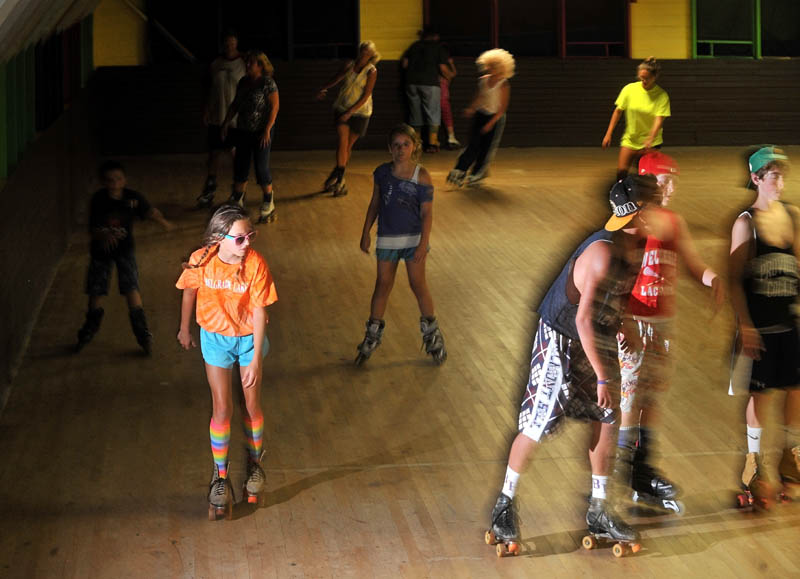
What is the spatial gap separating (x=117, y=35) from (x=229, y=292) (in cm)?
1328

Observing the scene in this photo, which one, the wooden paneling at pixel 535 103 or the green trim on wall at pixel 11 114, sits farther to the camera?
the wooden paneling at pixel 535 103

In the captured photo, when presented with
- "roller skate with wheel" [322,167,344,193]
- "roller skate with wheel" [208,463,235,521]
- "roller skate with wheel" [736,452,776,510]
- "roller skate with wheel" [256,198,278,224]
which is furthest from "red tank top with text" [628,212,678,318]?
"roller skate with wheel" [322,167,344,193]

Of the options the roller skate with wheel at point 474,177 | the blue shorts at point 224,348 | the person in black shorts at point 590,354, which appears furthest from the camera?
the roller skate with wheel at point 474,177

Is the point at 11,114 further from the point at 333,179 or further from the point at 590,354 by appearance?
the point at 333,179

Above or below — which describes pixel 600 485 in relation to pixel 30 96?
below

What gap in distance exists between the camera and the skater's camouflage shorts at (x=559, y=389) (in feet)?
18.0

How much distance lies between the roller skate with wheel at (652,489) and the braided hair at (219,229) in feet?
7.40

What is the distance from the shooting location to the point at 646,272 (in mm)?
5844

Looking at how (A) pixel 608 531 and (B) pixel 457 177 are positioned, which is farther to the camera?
(B) pixel 457 177

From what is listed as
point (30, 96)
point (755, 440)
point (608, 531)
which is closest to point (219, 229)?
point (608, 531)

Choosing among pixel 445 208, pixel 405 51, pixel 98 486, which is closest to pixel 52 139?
pixel 445 208

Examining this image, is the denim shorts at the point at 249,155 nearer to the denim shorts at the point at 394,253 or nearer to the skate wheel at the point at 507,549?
the denim shorts at the point at 394,253

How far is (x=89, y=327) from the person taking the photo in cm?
871

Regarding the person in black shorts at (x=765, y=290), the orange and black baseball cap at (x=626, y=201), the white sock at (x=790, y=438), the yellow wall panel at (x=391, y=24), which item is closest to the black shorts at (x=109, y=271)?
the orange and black baseball cap at (x=626, y=201)
